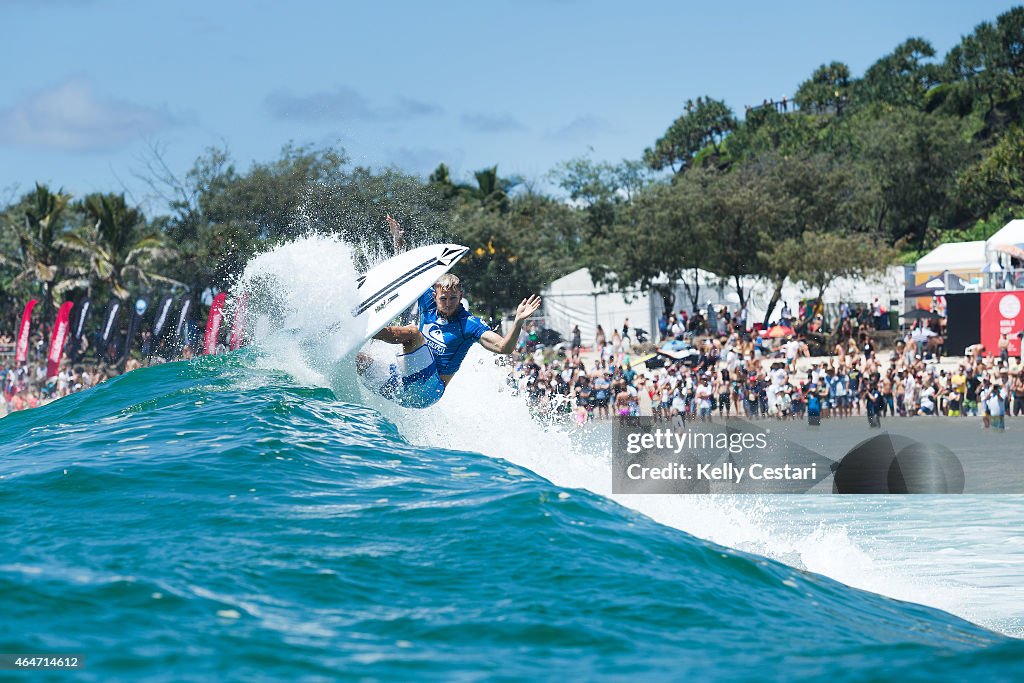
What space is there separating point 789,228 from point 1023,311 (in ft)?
52.1

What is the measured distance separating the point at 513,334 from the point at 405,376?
56.9 inches

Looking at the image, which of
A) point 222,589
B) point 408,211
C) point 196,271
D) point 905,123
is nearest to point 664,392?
point 408,211

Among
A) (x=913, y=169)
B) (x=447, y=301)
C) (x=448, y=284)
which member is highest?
(x=913, y=169)

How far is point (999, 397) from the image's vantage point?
1852 cm

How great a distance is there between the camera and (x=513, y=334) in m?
8.96

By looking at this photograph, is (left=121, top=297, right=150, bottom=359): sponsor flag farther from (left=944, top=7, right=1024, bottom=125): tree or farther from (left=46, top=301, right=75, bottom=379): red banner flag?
(left=944, top=7, right=1024, bottom=125): tree

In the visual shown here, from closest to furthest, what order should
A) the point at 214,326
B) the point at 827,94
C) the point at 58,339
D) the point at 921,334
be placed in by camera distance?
the point at 214,326 < the point at 921,334 < the point at 58,339 < the point at 827,94

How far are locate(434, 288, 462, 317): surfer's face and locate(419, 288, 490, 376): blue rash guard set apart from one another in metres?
0.08

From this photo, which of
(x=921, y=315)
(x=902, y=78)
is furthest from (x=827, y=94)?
(x=921, y=315)

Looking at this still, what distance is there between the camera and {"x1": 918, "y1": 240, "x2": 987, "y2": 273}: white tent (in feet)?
106

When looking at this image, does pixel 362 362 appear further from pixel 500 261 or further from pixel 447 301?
pixel 500 261

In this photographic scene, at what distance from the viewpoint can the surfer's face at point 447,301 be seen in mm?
9633

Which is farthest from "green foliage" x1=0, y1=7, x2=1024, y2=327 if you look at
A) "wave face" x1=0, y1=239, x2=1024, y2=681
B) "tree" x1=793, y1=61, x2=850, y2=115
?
"tree" x1=793, y1=61, x2=850, y2=115

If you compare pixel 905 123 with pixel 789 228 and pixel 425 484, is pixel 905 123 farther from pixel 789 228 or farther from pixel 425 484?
pixel 425 484
